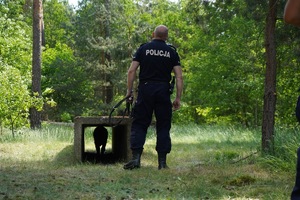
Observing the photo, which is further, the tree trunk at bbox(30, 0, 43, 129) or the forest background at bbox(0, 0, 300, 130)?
the tree trunk at bbox(30, 0, 43, 129)

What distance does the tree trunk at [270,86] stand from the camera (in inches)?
287

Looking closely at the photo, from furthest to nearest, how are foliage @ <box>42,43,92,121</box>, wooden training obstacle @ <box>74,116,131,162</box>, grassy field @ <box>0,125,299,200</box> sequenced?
foliage @ <box>42,43,92,121</box> < wooden training obstacle @ <box>74,116,131,162</box> < grassy field @ <box>0,125,299,200</box>

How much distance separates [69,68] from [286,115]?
61.9 ft

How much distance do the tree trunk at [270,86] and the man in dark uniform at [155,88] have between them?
1.39 meters

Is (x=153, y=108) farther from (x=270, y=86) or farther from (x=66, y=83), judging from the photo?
(x=66, y=83)

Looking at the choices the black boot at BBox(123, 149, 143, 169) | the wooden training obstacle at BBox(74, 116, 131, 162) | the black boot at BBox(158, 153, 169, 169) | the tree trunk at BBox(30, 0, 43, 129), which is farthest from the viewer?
the tree trunk at BBox(30, 0, 43, 129)

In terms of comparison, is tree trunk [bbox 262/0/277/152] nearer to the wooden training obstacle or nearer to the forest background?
the forest background

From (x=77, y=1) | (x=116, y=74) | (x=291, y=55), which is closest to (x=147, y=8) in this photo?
(x=116, y=74)

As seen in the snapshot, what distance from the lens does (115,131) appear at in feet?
35.9

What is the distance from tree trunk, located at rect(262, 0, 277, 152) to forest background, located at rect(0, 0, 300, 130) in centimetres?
19

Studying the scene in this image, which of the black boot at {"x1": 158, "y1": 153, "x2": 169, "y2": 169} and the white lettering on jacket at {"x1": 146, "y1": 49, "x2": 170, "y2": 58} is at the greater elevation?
the white lettering on jacket at {"x1": 146, "y1": 49, "x2": 170, "y2": 58}

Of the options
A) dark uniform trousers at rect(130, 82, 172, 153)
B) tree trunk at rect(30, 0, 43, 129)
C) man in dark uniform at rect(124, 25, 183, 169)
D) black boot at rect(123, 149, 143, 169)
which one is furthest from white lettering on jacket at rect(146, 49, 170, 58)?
tree trunk at rect(30, 0, 43, 129)

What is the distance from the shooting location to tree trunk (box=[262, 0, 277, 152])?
7279 millimetres

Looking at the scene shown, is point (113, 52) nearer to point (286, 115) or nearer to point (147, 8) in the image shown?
point (147, 8)
